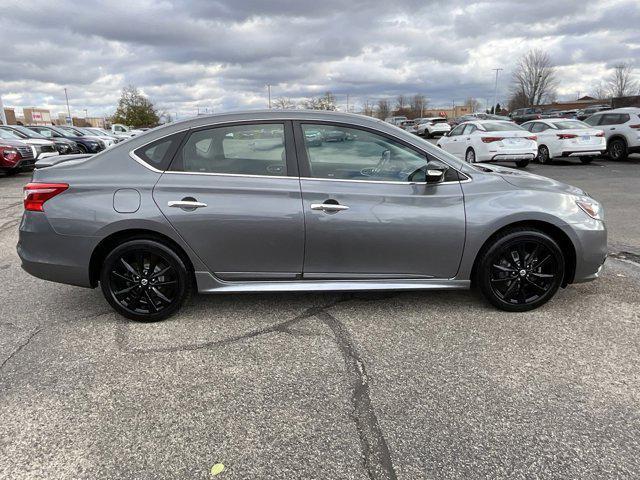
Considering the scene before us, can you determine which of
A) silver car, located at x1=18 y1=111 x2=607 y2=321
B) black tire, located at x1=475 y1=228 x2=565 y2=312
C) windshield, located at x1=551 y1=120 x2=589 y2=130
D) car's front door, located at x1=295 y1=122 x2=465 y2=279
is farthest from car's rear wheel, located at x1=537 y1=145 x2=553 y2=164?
car's front door, located at x1=295 y1=122 x2=465 y2=279

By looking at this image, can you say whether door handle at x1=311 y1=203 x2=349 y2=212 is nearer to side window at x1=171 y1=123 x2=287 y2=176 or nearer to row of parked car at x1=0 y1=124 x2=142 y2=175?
side window at x1=171 y1=123 x2=287 y2=176

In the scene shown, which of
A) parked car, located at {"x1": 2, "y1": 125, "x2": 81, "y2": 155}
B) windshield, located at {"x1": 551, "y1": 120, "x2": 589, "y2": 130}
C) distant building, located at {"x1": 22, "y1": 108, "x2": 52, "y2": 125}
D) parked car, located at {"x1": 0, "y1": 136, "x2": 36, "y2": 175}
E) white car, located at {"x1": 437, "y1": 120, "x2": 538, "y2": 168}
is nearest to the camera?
white car, located at {"x1": 437, "y1": 120, "x2": 538, "y2": 168}

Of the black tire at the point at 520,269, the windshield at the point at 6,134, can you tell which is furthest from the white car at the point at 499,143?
the windshield at the point at 6,134

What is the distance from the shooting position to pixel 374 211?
352 cm

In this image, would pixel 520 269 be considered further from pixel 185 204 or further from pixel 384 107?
pixel 384 107

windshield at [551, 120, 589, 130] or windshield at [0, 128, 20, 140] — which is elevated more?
windshield at [0, 128, 20, 140]

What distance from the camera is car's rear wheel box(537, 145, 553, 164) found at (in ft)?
50.4

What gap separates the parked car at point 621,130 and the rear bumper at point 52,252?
16835 mm

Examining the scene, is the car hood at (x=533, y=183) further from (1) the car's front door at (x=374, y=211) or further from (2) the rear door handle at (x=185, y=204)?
(2) the rear door handle at (x=185, y=204)

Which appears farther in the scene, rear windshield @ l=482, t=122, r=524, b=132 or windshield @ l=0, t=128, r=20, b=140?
windshield @ l=0, t=128, r=20, b=140

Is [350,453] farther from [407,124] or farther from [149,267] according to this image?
[407,124]

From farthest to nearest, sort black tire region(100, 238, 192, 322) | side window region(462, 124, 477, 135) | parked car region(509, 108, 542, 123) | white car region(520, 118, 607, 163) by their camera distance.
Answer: parked car region(509, 108, 542, 123) < white car region(520, 118, 607, 163) < side window region(462, 124, 477, 135) < black tire region(100, 238, 192, 322)

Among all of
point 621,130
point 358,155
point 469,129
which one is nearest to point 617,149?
point 621,130

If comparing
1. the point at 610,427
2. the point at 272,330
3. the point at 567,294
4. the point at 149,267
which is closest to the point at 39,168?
the point at 149,267
